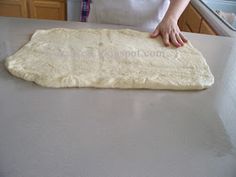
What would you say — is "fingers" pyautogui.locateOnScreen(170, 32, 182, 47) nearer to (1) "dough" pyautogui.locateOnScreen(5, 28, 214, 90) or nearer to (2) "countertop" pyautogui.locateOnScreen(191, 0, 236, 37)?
(1) "dough" pyautogui.locateOnScreen(5, 28, 214, 90)

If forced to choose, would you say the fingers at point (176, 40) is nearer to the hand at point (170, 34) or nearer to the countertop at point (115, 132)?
the hand at point (170, 34)

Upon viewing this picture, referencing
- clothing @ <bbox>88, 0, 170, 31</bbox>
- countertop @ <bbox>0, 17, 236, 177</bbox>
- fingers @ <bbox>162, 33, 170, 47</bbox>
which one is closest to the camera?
countertop @ <bbox>0, 17, 236, 177</bbox>

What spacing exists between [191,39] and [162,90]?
379mm

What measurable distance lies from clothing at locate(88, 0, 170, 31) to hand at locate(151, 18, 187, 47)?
118mm

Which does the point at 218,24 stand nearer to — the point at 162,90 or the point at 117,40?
the point at 117,40

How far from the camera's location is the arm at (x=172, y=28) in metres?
0.82

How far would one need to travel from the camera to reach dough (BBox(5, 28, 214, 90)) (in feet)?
1.99

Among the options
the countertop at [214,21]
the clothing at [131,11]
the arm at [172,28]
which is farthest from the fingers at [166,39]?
the countertop at [214,21]

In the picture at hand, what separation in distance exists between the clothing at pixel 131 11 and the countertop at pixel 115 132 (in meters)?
0.47

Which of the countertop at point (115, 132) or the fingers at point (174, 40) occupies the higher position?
the fingers at point (174, 40)

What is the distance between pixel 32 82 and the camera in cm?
60

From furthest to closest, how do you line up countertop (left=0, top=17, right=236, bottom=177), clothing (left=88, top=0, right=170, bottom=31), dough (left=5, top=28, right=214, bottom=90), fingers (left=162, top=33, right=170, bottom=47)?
clothing (left=88, top=0, right=170, bottom=31), fingers (left=162, top=33, right=170, bottom=47), dough (left=5, top=28, right=214, bottom=90), countertop (left=0, top=17, right=236, bottom=177)

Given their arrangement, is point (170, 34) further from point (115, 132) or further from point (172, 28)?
point (115, 132)

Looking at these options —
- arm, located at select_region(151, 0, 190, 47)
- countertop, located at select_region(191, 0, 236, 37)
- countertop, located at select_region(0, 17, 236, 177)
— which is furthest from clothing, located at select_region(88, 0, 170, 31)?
countertop, located at select_region(0, 17, 236, 177)
